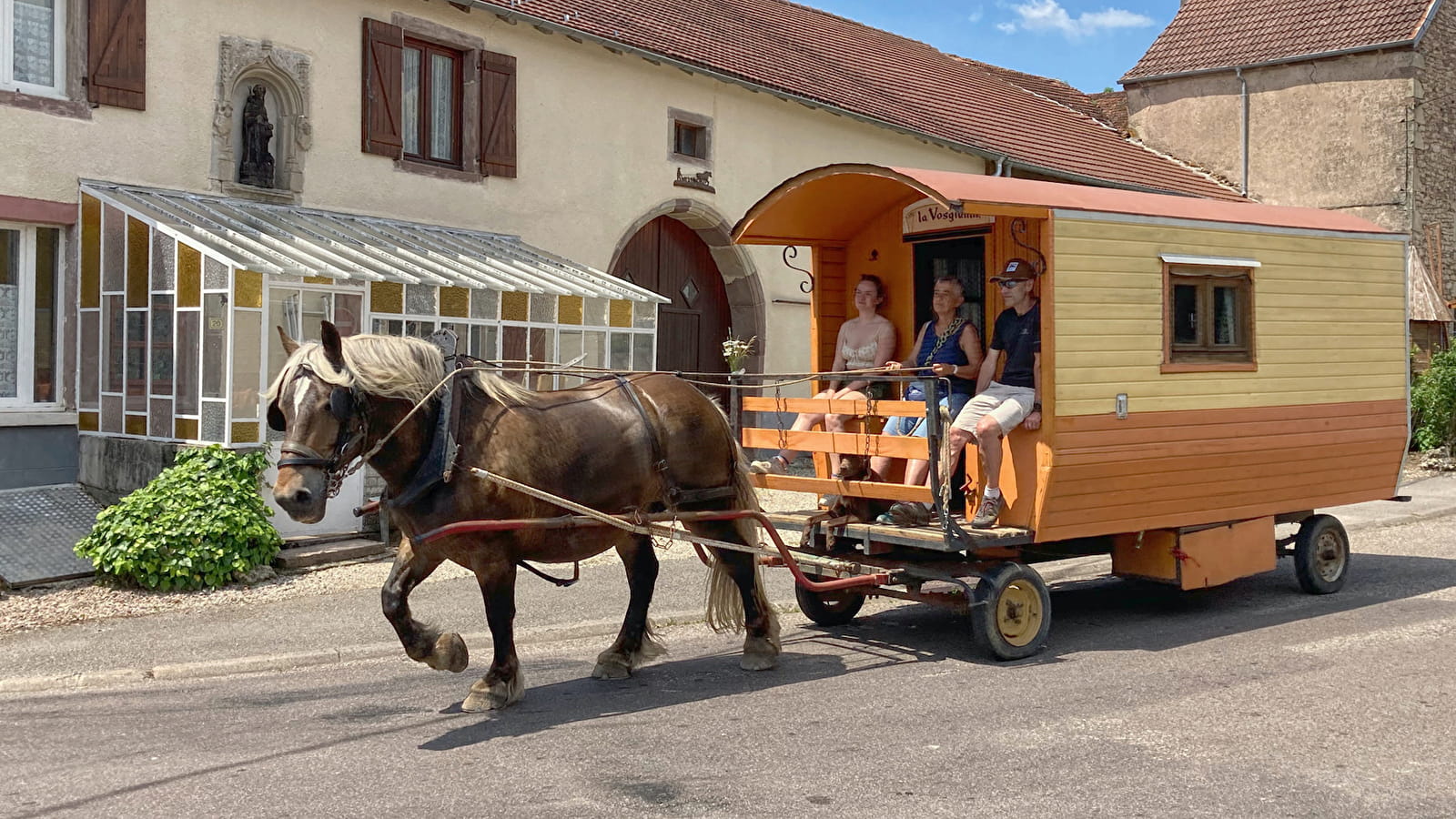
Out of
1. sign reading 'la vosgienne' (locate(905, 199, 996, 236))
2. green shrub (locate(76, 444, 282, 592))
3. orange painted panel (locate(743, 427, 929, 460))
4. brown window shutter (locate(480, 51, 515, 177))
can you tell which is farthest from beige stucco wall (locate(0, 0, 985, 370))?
orange painted panel (locate(743, 427, 929, 460))

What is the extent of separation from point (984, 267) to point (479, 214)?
24.1 feet

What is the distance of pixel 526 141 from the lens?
14.5 m

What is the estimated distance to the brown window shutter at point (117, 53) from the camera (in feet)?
36.0

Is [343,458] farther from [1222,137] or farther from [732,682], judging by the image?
[1222,137]

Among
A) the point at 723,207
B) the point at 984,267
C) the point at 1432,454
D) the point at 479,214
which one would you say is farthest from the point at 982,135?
the point at 984,267

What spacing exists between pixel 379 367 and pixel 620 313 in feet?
27.5

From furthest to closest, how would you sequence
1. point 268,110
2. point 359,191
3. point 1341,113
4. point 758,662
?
point 1341,113
point 359,191
point 268,110
point 758,662

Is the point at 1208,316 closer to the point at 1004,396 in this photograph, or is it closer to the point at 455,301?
the point at 1004,396

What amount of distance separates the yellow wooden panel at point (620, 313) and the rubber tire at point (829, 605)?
632 cm

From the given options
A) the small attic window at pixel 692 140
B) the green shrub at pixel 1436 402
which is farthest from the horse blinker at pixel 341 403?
the green shrub at pixel 1436 402

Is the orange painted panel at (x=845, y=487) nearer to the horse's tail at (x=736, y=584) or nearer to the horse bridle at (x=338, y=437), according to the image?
the horse's tail at (x=736, y=584)

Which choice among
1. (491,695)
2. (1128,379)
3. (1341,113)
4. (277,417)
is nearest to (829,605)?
(1128,379)

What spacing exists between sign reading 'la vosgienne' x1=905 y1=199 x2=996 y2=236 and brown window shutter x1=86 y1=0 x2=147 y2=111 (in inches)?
278

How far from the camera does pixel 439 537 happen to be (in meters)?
5.61
